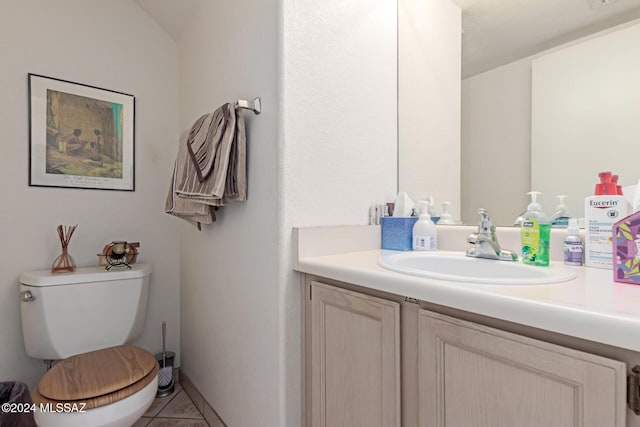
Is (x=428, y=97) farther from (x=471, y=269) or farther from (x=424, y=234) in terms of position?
(x=471, y=269)

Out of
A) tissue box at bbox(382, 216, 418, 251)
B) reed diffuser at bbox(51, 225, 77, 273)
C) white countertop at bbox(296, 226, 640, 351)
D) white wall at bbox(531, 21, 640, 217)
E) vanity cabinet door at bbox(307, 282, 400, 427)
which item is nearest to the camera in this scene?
white countertop at bbox(296, 226, 640, 351)

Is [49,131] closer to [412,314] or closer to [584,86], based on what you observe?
[412,314]

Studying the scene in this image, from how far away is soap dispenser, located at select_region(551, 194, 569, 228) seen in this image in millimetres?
976

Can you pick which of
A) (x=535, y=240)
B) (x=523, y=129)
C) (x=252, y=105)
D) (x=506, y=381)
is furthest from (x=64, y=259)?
(x=523, y=129)

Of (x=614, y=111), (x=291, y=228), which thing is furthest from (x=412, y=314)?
(x=614, y=111)

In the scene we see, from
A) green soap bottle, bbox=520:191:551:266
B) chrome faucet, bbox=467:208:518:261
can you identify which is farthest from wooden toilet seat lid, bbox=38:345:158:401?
green soap bottle, bbox=520:191:551:266

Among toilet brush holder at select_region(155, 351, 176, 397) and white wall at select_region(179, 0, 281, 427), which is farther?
toilet brush holder at select_region(155, 351, 176, 397)

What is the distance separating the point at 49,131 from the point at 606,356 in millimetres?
2024

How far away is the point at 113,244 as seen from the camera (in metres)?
1.53

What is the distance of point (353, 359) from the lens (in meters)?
0.85

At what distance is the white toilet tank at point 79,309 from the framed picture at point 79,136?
17.4 inches

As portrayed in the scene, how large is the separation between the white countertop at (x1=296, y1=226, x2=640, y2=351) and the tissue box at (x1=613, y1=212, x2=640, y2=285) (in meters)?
0.03

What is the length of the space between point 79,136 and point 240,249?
1047mm

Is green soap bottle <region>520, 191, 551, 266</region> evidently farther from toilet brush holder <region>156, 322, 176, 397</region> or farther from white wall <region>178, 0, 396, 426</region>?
toilet brush holder <region>156, 322, 176, 397</region>
